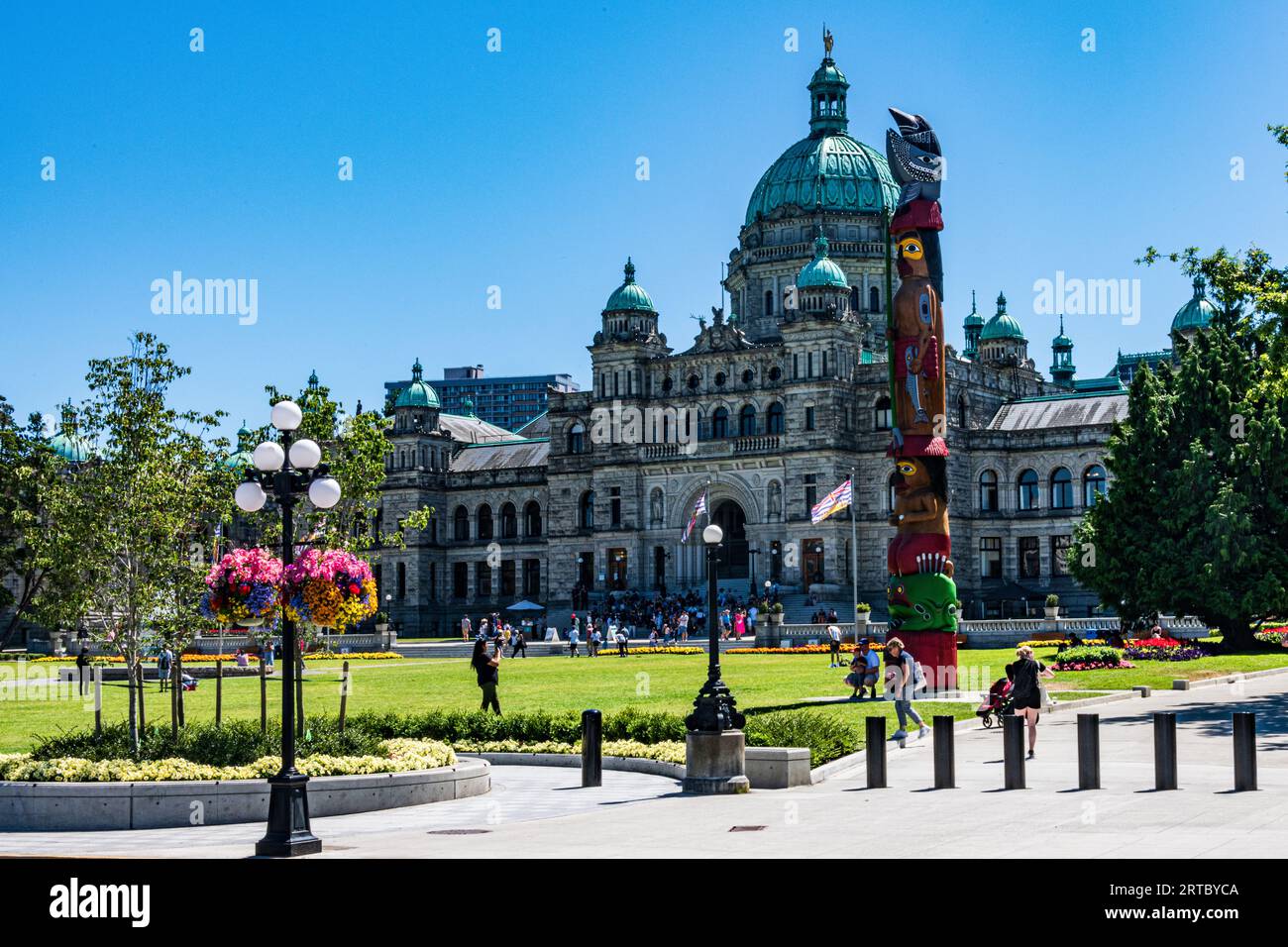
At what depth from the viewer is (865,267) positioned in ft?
319

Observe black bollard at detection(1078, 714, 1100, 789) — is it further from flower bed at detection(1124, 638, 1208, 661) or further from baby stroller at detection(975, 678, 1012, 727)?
flower bed at detection(1124, 638, 1208, 661)

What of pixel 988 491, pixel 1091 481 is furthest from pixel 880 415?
pixel 1091 481

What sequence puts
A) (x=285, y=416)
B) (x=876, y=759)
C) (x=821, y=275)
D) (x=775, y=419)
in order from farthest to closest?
(x=775, y=419), (x=821, y=275), (x=876, y=759), (x=285, y=416)

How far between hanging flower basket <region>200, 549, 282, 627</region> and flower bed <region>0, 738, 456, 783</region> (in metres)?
2.24

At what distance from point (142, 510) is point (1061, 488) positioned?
7208 centimetres

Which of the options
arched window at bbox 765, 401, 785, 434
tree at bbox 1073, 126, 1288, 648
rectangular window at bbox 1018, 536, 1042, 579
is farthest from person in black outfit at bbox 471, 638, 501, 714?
rectangular window at bbox 1018, 536, 1042, 579

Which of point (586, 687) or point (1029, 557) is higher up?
point (1029, 557)

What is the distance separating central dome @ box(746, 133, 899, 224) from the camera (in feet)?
322

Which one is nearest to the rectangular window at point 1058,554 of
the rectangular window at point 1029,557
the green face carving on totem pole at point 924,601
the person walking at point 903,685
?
the rectangular window at point 1029,557

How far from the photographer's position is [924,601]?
3994 centimetres

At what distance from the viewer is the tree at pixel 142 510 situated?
86.6ft

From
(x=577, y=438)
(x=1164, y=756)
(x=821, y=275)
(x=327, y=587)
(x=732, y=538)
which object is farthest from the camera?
(x=577, y=438)

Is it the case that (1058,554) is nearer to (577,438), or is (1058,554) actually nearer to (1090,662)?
(577,438)
